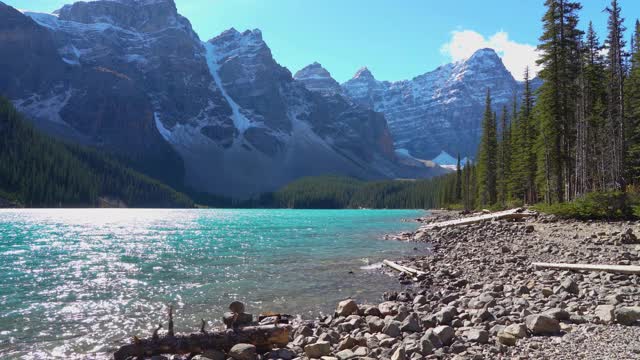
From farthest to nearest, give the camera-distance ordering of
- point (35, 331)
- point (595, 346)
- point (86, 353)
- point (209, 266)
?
point (209, 266), point (35, 331), point (86, 353), point (595, 346)

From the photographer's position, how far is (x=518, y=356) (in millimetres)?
8219

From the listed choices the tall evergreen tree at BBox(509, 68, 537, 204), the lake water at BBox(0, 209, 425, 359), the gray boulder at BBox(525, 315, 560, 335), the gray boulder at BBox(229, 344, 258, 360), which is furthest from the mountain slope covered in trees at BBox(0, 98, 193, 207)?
the gray boulder at BBox(525, 315, 560, 335)

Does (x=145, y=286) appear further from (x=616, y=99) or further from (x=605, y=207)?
(x=616, y=99)

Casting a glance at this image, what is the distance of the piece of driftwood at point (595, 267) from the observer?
14130 mm

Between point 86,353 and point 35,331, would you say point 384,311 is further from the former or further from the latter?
point 35,331

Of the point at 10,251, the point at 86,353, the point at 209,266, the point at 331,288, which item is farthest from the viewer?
the point at 10,251

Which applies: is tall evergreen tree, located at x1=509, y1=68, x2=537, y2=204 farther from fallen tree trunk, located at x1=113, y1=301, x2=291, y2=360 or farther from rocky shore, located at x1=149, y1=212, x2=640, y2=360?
fallen tree trunk, located at x1=113, y1=301, x2=291, y2=360

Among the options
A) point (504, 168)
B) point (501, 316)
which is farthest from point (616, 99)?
point (501, 316)

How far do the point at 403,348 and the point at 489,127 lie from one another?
78.9 m

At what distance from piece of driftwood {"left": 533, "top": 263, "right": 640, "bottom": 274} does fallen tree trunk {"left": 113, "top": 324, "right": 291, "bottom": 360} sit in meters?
11.2

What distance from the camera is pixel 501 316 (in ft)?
37.0

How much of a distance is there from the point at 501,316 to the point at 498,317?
→ 0.08 meters

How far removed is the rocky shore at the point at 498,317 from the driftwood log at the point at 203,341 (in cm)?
40

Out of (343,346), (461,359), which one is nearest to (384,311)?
(343,346)
